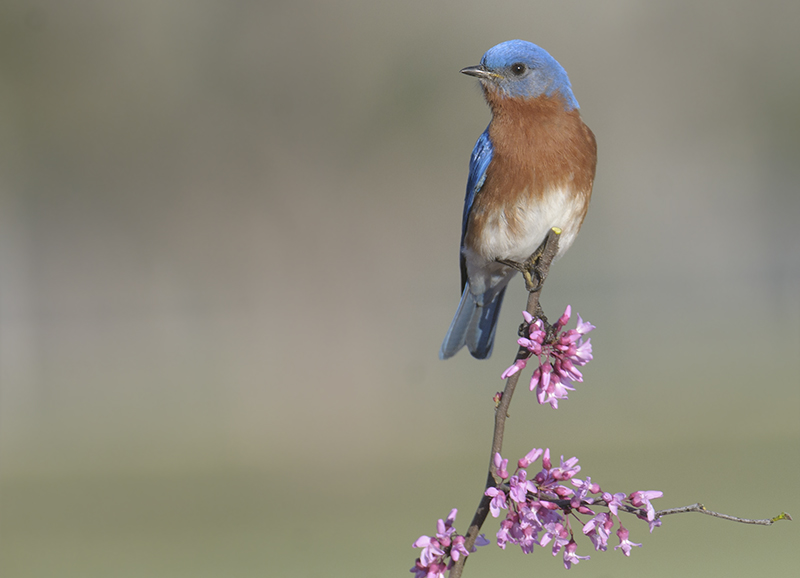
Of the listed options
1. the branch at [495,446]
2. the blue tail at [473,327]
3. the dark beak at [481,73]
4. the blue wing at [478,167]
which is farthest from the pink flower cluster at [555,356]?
the blue tail at [473,327]

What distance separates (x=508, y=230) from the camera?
2.46 meters

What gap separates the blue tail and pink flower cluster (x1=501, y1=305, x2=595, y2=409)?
1367 mm

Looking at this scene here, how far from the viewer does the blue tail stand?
112 inches

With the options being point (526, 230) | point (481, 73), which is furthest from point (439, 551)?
point (481, 73)

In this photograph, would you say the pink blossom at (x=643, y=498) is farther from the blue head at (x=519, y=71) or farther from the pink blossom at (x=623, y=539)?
the blue head at (x=519, y=71)

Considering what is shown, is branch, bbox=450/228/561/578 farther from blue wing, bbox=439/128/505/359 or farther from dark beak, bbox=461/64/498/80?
blue wing, bbox=439/128/505/359

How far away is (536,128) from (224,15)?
780cm

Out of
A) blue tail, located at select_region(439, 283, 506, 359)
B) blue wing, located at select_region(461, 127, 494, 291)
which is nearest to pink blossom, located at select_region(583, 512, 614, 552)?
blue wing, located at select_region(461, 127, 494, 291)

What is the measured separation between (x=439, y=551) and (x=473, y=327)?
169 centimetres

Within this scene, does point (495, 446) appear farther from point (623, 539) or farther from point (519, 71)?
point (519, 71)

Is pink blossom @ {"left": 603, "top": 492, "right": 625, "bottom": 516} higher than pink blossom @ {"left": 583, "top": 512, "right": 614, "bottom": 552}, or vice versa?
pink blossom @ {"left": 603, "top": 492, "right": 625, "bottom": 516}

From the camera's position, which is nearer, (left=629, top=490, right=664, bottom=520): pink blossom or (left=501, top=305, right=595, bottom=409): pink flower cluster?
(left=629, top=490, right=664, bottom=520): pink blossom

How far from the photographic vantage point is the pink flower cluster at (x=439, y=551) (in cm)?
121

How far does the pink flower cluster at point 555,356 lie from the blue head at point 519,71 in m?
1.20
